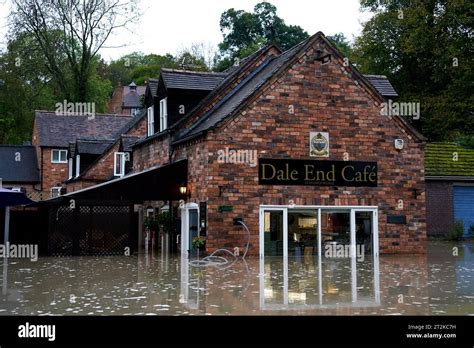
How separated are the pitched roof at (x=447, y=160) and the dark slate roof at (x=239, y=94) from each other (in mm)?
11555

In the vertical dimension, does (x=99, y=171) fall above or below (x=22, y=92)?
below

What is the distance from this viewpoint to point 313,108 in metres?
23.2

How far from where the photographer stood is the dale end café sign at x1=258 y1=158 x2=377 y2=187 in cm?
2247

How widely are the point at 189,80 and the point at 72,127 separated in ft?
78.2

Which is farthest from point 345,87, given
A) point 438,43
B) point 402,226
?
point 438,43

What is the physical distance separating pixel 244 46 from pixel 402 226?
52.8 metres

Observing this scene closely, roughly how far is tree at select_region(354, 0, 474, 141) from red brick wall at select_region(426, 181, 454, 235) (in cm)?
1043

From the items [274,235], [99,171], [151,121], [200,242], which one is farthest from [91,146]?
[274,235]

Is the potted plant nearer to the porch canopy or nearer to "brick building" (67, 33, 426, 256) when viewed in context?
"brick building" (67, 33, 426, 256)

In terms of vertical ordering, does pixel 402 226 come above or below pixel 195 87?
below

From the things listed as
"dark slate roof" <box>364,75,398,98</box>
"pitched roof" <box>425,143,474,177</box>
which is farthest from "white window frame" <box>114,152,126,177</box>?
"pitched roof" <box>425,143,474,177</box>

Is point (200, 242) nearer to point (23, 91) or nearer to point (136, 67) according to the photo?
point (23, 91)

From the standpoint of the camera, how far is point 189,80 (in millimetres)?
26375
